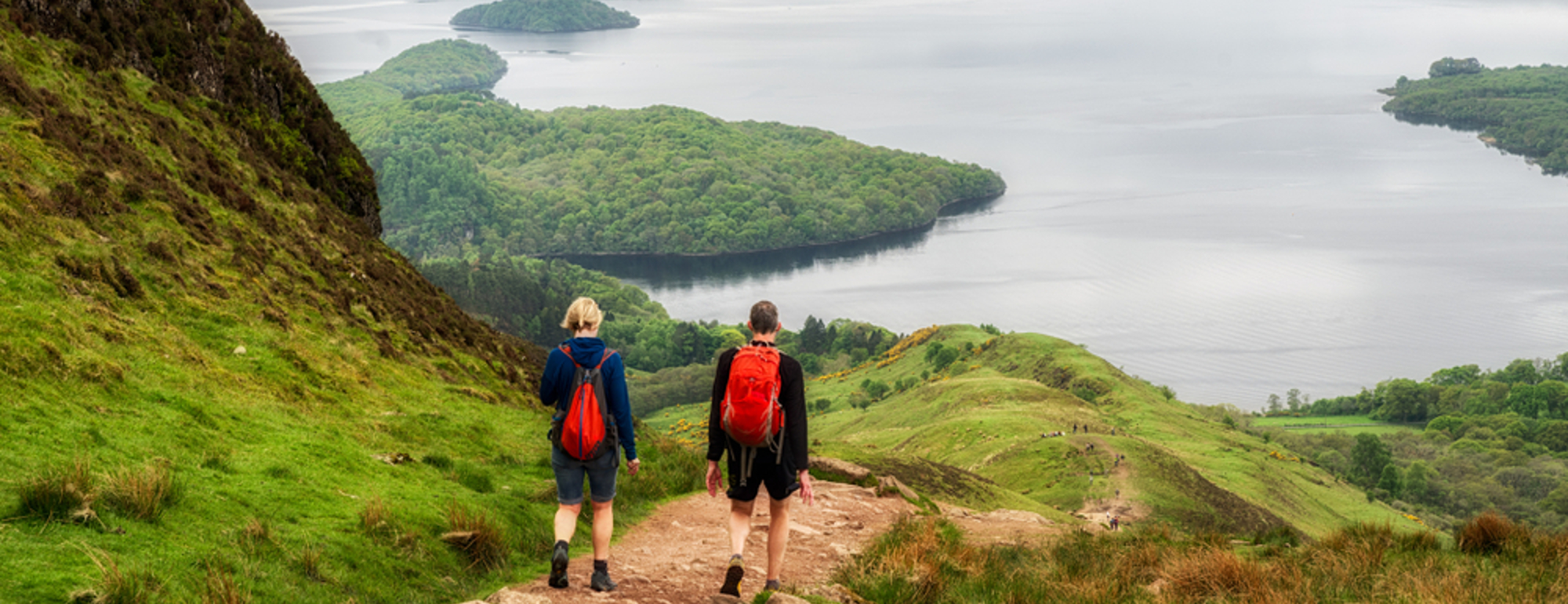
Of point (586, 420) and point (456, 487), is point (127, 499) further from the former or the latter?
point (456, 487)

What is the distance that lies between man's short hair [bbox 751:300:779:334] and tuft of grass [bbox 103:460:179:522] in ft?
12.9

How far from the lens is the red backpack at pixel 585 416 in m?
7.15

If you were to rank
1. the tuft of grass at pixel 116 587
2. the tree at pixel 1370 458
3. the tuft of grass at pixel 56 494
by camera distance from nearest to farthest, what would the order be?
the tuft of grass at pixel 116 587 → the tuft of grass at pixel 56 494 → the tree at pixel 1370 458

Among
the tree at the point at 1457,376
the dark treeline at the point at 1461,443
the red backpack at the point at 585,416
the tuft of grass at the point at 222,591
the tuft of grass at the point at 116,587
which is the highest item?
the red backpack at the point at 585,416

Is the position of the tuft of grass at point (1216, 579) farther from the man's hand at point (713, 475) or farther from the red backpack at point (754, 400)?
the man's hand at point (713, 475)

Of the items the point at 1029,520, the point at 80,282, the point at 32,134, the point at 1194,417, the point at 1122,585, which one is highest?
the point at 32,134

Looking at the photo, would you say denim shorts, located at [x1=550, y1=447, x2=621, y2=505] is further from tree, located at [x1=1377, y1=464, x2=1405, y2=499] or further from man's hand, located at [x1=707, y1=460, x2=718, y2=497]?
tree, located at [x1=1377, y1=464, x2=1405, y2=499]

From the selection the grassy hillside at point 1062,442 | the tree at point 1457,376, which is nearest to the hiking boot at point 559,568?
the grassy hillside at point 1062,442

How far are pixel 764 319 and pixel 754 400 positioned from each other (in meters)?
0.56

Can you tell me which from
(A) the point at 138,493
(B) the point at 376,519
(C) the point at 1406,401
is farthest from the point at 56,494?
(C) the point at 1406,401

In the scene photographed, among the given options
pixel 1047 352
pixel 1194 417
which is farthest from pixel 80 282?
pixel 1047 352

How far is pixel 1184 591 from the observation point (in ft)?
27.7

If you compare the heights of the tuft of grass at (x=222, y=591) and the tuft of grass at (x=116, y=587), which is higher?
the tuft of grass at (x=116, y=587)

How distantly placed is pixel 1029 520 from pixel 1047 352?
80.3 metres
